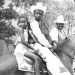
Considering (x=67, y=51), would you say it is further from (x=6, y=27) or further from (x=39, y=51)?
(x=6, y=27)

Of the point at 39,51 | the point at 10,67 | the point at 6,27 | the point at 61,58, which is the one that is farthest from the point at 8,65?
the point at 6,27

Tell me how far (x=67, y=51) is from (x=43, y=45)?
55cm

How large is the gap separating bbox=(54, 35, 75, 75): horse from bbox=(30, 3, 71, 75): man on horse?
0.23 m

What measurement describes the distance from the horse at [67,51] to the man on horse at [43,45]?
23 cm

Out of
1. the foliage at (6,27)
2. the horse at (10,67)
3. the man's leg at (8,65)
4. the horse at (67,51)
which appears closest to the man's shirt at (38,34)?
the horse at (67,51)

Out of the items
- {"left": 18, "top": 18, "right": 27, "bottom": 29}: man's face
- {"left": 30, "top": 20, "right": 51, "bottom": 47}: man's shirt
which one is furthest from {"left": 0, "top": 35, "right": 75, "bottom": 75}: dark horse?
{"left": 18, "top": 18, "right": 27, "bottom": 29}: man's face

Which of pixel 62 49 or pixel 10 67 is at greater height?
pixel 62 49

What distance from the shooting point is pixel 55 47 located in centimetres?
585

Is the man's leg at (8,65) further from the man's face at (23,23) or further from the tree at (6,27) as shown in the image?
the tree at (6,27)

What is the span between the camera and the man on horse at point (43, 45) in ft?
18.5

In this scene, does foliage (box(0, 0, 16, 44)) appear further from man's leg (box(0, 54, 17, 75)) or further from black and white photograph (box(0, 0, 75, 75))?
man's leg (box(0, 54, 17, 75))

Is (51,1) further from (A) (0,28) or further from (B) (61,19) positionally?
(B) (61,19)

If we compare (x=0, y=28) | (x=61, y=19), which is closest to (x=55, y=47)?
(x=61, y=19)

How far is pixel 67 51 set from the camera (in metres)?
5.96
